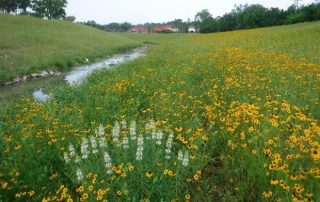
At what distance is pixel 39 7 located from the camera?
260 ft

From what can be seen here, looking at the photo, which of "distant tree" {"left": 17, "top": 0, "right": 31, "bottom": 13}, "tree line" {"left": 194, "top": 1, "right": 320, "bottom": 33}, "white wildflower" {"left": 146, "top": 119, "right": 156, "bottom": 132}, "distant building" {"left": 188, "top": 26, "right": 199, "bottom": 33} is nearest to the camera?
"white wildflower" {"left": 146, "top": 119, "right": 156, "bottom": 132}

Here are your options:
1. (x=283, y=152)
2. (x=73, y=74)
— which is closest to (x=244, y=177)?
(x=283, y=152)

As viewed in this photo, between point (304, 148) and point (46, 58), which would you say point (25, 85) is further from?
point (304, 148)

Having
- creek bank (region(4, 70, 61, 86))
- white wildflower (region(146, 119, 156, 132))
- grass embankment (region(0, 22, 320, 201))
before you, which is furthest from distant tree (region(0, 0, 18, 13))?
white wildflower (region(146, 119, 156, 132))

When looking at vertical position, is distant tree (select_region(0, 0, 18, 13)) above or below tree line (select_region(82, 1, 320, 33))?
above

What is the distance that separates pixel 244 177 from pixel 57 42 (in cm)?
2692

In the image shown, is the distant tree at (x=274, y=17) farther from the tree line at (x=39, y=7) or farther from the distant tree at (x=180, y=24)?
the distant tree at (x=180, y=24)

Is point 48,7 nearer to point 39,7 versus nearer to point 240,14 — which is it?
point 39,7

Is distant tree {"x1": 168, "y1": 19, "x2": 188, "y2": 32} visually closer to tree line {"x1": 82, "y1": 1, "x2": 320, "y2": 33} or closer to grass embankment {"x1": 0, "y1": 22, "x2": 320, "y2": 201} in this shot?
tree line {"x1": 82, "y1": 1, "x2": 320, "y2": 33}

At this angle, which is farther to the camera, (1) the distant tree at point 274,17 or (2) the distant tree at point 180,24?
(2) the distant tree at point 180,24

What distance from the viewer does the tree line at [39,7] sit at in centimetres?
7451

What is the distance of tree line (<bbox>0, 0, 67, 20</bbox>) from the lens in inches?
2933

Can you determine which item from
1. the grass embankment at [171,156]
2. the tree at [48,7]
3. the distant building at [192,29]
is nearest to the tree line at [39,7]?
the tree at [48,7]

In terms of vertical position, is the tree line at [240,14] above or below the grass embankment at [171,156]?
above
